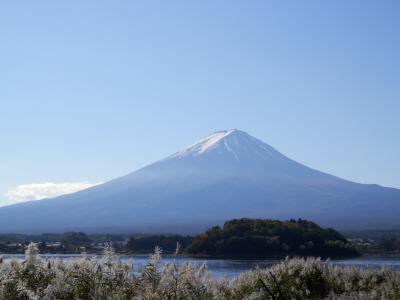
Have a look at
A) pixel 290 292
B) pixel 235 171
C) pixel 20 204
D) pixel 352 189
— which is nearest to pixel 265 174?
pixel 235 171

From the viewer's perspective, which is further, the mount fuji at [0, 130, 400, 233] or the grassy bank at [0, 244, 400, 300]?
the mount fuji at [0, 130, 400, 233]

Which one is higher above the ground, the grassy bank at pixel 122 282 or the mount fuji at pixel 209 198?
the mount fuji at pixel 209 198

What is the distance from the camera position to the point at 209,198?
170m

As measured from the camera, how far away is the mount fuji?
14200 centimetres

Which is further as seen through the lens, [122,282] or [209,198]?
[209,198]

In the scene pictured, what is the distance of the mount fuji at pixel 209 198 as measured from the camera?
142000 millimetres

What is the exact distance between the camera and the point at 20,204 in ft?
577

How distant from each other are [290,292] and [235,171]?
17779 centimetres

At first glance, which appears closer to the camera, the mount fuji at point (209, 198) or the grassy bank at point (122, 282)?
the grassy bank at point (122, 282)

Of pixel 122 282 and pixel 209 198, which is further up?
pixel 209 198

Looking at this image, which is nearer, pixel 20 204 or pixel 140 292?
pixel 140 292

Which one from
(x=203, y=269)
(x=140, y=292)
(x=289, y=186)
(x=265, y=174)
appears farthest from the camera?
(x=265, y=174)

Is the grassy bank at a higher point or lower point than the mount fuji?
lower

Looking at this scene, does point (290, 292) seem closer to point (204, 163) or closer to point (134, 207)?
point (134, 207)
